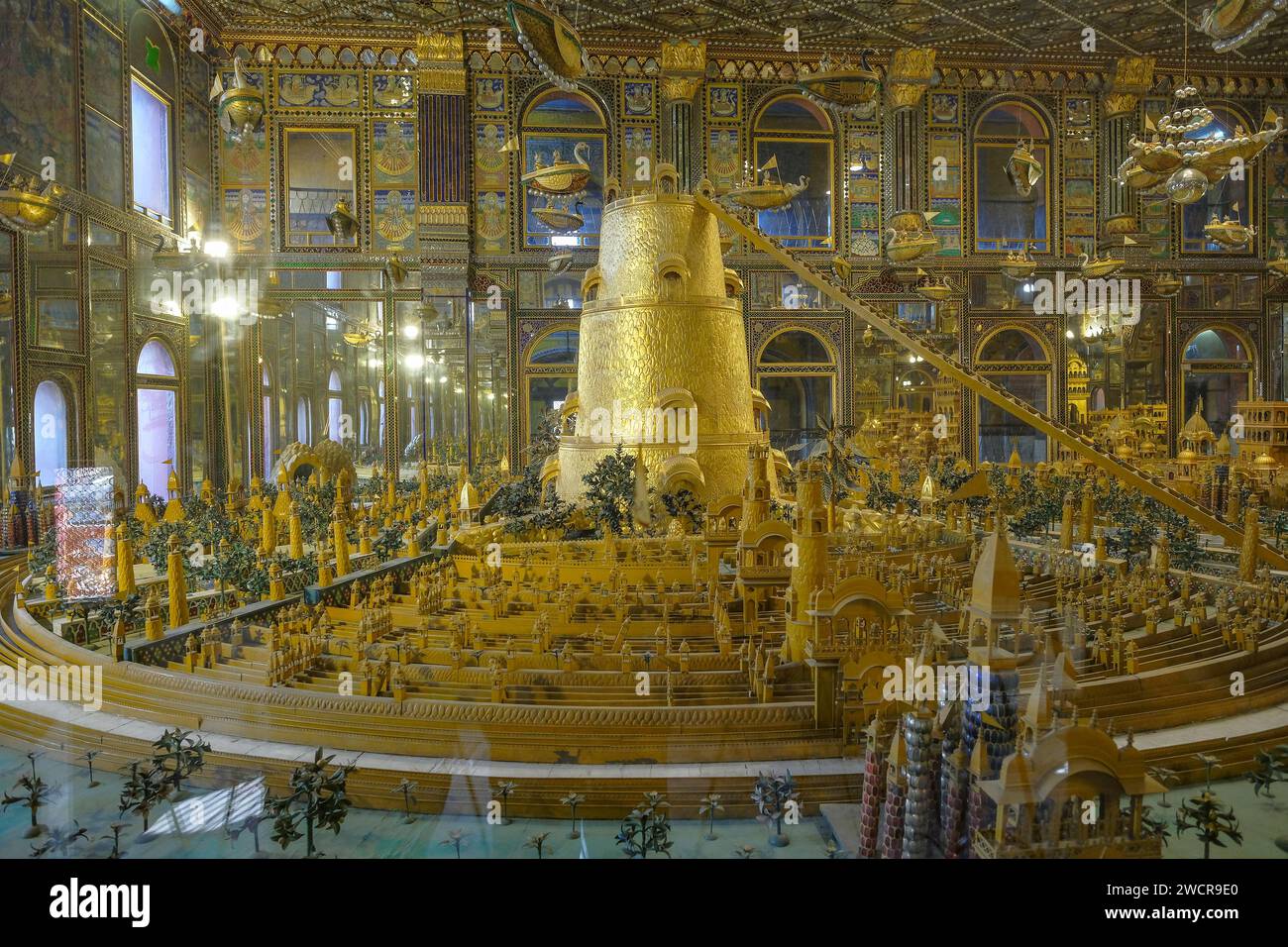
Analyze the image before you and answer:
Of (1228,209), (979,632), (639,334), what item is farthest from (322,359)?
(1228,209)

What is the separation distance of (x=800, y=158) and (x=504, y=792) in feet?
67.1

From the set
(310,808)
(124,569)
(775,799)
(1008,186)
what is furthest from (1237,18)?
(1008,186)

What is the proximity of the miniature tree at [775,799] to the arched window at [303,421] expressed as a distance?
21.8 metres

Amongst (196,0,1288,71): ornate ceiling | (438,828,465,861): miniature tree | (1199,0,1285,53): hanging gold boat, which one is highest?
(196,0,1288,71): ornate ceiling

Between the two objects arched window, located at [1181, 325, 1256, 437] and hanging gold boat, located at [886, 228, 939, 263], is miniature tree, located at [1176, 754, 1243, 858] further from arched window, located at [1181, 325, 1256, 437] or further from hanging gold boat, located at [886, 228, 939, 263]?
arched window, located at [1181, 325, 1256, 437]

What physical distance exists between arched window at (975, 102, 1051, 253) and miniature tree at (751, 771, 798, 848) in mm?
20658

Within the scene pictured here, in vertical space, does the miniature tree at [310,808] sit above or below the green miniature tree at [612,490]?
below

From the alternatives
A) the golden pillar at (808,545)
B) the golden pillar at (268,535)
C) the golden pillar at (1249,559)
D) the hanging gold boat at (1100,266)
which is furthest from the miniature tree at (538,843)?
the hanging gold boat at (1100,266)

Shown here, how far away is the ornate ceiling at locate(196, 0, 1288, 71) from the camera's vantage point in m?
18.6

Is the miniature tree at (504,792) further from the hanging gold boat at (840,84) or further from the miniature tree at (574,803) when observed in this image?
the hanging gold boat at (840,84)

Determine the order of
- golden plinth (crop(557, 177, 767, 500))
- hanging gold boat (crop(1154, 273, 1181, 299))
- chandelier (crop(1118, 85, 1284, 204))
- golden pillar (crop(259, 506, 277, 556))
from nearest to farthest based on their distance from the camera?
1. chandelier (crop(1118, 85, 1284, 204))
2. golden pillar (crop(259, 506, 277, 556))
3. golden plinth (crop(557, 177, 767, 500))
4. hanging gold boat (crop(1154, 273, 1181, 299))

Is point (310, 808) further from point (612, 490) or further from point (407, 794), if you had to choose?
point (612, 490)

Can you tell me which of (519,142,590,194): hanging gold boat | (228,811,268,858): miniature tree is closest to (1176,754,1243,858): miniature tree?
(228,811,268,858): miniature tree

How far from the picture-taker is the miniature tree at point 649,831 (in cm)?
376
